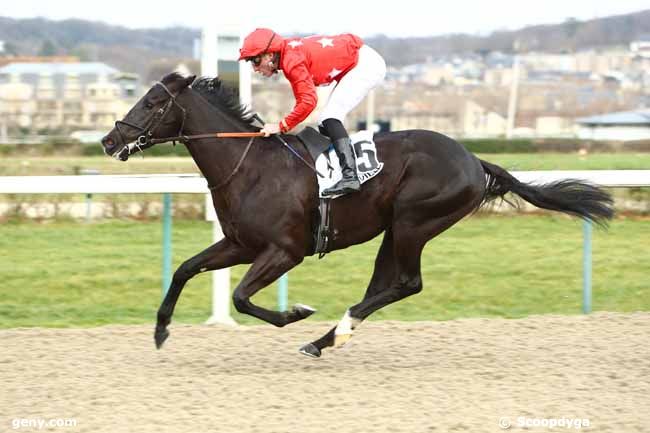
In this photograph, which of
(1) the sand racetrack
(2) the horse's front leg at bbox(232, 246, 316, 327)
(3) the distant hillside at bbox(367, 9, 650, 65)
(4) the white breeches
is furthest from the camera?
(3) the distant hillside at bbox(367, 9, 650, 65)

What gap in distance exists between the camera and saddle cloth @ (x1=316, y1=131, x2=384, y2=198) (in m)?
5.60

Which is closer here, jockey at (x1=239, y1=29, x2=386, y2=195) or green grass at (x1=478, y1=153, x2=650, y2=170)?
jockey at (x1=239, y1=29, x2=386, y2=195)

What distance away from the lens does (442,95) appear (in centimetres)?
6556

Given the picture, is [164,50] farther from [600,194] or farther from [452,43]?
[600,194]

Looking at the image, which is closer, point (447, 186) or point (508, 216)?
point (447, 186)

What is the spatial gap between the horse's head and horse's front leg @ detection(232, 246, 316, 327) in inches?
32.6

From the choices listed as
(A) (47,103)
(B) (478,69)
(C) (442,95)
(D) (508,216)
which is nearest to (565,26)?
(B) (478,69)

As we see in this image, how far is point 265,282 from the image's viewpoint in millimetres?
5453

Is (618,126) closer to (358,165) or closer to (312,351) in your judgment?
(358,165)

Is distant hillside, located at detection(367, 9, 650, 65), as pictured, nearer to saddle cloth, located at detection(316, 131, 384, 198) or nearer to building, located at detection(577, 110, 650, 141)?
building, located at detection(577, 110, 650, 141)

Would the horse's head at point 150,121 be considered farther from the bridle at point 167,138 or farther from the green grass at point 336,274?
the green grass at point 336,274

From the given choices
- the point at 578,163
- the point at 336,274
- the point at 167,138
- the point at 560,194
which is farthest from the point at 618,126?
the point at 167,138

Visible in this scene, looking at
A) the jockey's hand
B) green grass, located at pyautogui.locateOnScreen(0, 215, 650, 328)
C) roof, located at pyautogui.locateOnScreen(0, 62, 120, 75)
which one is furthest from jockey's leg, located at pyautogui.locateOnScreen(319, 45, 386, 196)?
roof, located at pyautogui.locateOnScreen(0, 62, 120, 75)

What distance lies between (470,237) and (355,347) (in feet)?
17.8
